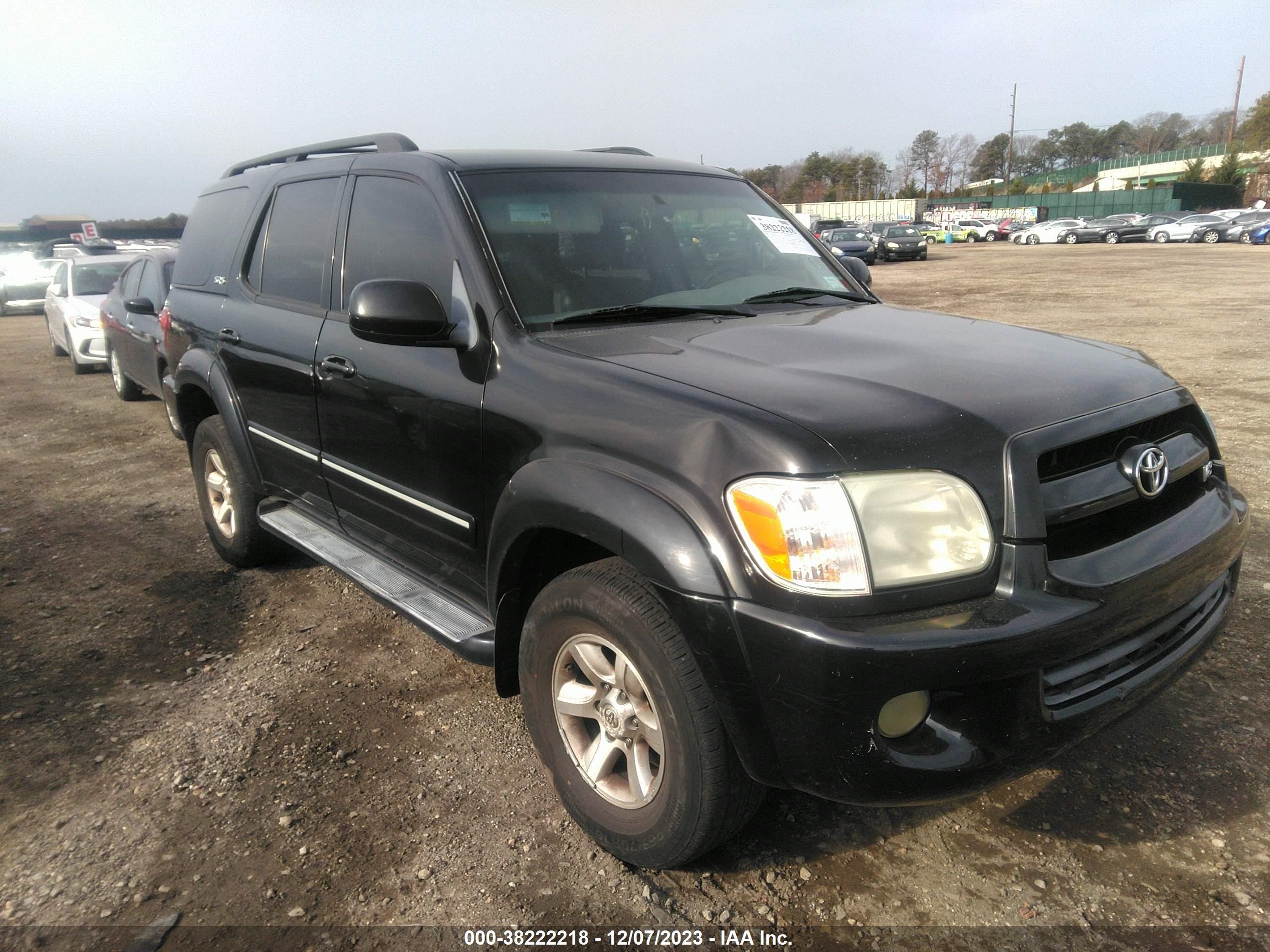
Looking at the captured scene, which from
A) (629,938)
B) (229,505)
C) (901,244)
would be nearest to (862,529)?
(629,938)

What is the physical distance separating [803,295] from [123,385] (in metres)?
8.84

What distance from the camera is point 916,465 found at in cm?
197

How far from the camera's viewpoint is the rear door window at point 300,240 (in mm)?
3535

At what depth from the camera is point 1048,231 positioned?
43.4m

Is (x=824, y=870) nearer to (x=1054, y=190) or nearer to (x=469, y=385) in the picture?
(x=469, y=385)

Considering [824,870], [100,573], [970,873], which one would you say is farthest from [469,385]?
[100,573]

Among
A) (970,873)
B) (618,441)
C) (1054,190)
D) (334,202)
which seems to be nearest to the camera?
(618,441)

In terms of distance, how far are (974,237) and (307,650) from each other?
54610 millimetres

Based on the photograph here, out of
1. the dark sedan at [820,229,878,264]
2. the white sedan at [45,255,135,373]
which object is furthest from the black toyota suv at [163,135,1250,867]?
the dark sedan at [820,229,878,264]

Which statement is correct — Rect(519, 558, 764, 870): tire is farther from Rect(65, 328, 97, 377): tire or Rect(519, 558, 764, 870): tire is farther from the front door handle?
Rect(65, 328, 97, 377): tire

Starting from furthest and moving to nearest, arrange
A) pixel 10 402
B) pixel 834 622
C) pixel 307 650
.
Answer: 1. pixel 10 402
2. pixel 307 650
3. pixel 834 622

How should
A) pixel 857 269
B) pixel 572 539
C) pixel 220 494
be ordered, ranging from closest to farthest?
pixel 572 539 < pixel 857 269 < pixel 220 494

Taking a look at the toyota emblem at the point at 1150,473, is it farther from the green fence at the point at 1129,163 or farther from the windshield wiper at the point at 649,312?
the green fence at the point at 1129,163

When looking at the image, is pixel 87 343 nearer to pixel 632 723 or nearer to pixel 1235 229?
pixel 632 723
